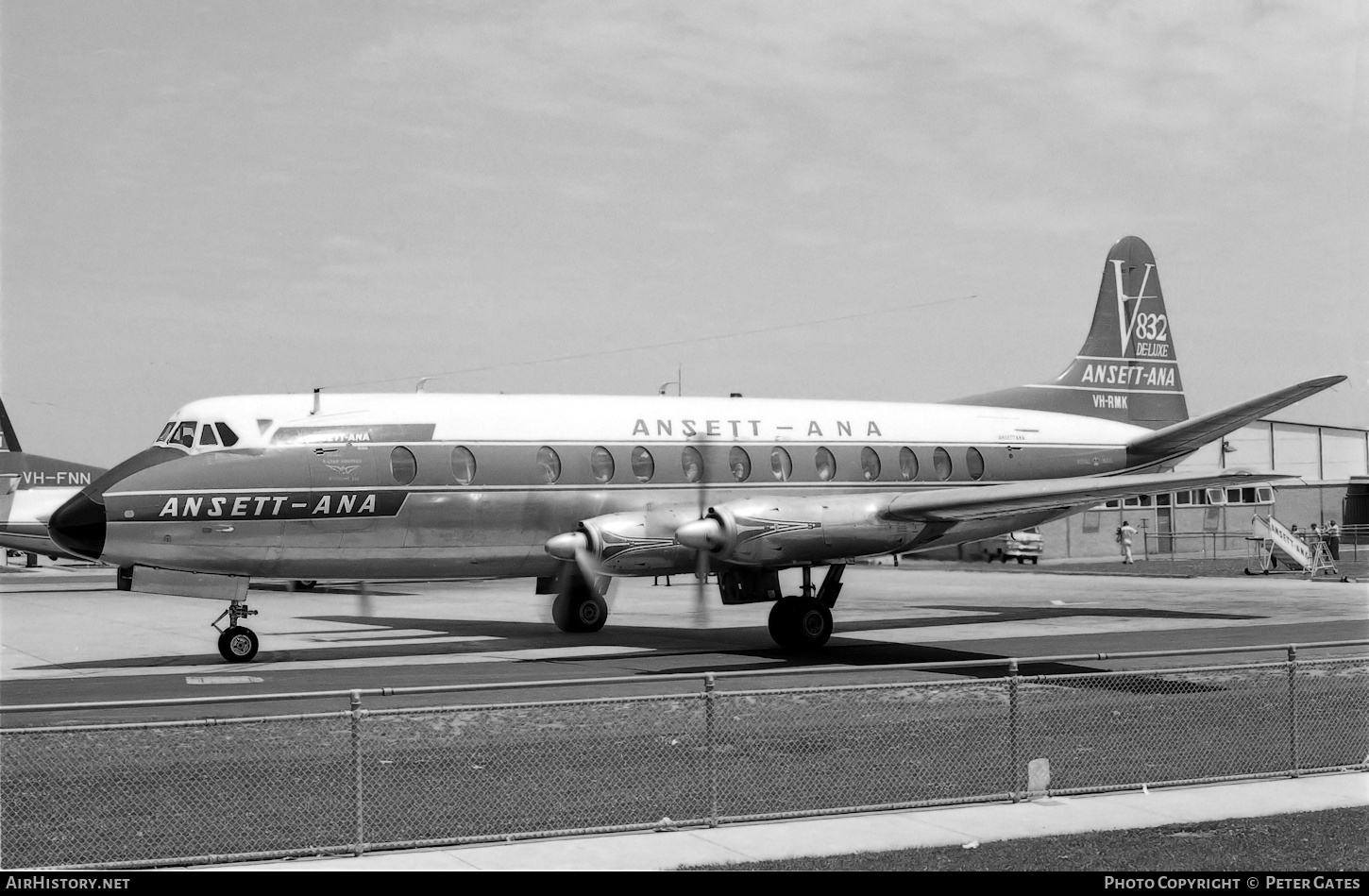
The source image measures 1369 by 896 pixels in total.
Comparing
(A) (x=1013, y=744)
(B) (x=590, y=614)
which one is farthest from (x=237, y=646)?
(A) (x=1013, y=744)

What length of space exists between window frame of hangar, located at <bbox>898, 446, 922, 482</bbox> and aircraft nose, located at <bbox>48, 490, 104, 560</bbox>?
601 inches

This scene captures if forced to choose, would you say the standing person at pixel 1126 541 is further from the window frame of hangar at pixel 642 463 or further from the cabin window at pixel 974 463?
the window frame of hangar at pixel 642 463

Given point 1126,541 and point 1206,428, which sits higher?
point 1206,428

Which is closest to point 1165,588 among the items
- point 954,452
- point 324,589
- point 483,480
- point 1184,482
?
point 954,452

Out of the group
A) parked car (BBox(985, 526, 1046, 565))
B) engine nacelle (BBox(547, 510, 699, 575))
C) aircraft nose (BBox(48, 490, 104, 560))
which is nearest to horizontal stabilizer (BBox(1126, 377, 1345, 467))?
engine nacelle (BBox(547, 510, 699, 575))

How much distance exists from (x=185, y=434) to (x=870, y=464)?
43.2 feet

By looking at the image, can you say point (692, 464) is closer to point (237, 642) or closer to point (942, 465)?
point (942, 465)

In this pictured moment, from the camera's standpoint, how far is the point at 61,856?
994 centimetres

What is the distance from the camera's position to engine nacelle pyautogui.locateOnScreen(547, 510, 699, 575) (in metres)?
21.4

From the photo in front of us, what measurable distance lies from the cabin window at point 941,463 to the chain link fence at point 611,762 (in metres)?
10.8

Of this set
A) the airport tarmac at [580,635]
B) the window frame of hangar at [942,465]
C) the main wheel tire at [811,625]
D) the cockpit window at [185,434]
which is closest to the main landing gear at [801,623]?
the main wheel tire at [811,625]

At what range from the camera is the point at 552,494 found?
23.5m

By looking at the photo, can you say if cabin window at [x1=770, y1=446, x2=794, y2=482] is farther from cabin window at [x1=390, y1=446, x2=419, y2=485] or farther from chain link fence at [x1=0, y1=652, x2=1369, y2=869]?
chain link fence at [x1=0, y1=652, x2=1369, y2=869]
